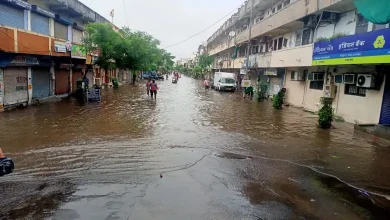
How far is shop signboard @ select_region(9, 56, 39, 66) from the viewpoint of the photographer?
15173 mm

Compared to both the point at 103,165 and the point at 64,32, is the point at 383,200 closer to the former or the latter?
the point at 103,165

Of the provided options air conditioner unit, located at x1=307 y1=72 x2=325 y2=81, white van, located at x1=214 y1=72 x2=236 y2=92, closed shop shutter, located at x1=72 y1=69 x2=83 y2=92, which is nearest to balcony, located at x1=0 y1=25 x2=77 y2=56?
closed shop shutter, located at x1=72 y1=69 x2=83 y2=92

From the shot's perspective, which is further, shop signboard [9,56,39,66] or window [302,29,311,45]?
window [302,29,311,45]

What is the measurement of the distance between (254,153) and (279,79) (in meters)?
18.7

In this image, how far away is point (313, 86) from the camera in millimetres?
19469

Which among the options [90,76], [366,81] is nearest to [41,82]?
[90,76]

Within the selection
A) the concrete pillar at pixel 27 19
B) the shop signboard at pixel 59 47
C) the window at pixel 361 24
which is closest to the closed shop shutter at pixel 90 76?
the shop signboard at pixel 59 47

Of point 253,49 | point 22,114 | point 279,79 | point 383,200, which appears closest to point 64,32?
point 22,114

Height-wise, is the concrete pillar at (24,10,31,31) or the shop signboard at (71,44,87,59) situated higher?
the concrete pillar at (24,10,31,31)

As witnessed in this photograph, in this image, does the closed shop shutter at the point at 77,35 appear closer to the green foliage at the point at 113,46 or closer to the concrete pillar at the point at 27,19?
the green foliage at the point at 113,46

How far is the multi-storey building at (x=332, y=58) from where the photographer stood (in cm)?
1267

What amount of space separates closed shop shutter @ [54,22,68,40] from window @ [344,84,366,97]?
19168mm

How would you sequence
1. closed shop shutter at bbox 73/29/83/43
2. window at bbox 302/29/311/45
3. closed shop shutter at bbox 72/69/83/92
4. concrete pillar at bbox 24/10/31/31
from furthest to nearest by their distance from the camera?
closed shop shutter at bbox 72/69/83/92, closed shop shutter at bbox 73/29/83/43, window at bbox 302/29/311/45, concrete pillar at bbox 24/10/31/31

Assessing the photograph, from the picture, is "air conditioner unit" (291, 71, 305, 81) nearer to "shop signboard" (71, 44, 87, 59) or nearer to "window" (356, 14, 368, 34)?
"window" (356, 14, 368, 34)
